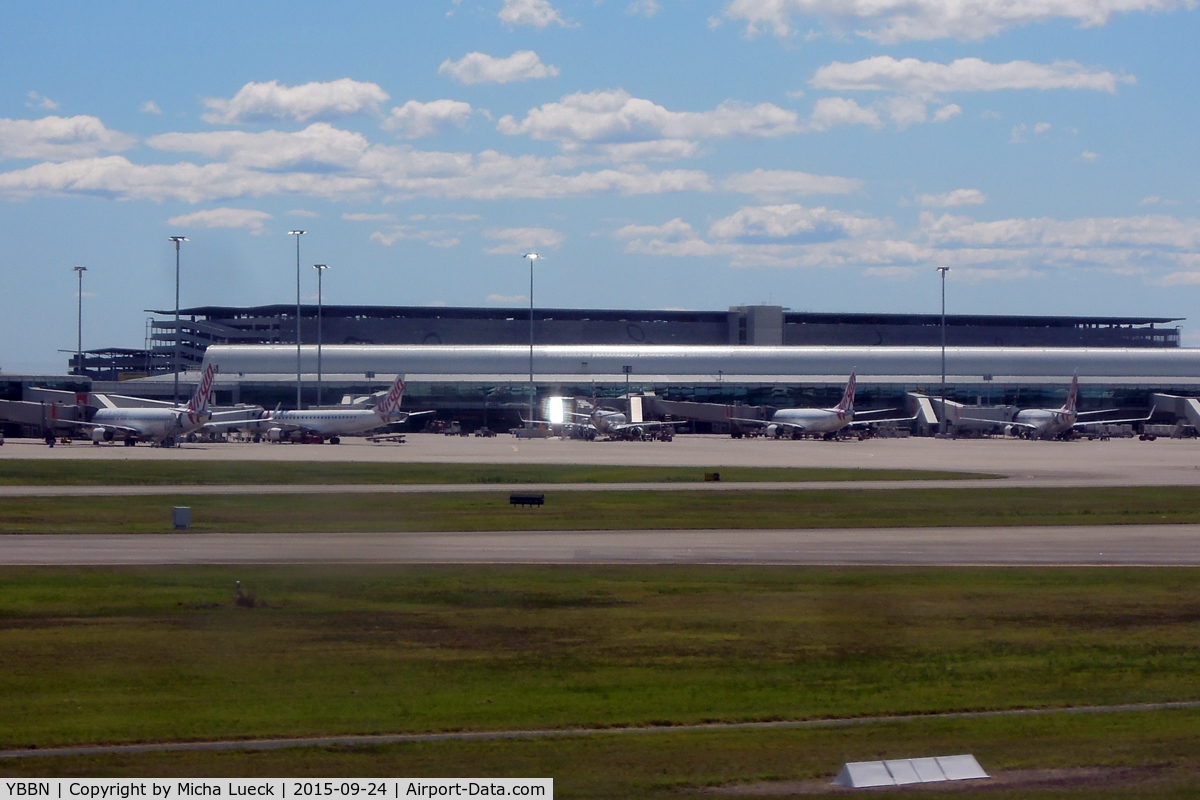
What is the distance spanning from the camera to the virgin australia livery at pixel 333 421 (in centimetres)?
9888

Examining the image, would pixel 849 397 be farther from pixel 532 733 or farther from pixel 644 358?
pixel 532 733

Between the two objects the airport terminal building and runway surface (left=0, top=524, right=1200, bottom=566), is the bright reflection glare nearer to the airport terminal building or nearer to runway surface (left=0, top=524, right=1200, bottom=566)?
the airport terminal building

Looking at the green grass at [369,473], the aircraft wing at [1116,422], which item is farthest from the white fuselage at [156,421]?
the aircraft wing at [1116,422]

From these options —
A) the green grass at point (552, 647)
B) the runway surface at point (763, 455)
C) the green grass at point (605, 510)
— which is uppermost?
the green grass at point (552, 647)

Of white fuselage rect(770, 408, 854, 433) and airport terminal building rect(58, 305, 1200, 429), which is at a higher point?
airport terminal building rect(58, 305, 1200, 429)

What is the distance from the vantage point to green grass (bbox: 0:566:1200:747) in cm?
1566

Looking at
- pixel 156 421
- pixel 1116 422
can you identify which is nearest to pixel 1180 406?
pixel 1116 422

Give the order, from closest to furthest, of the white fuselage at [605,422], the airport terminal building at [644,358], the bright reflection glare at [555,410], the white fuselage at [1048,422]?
1. the white fuselage at [605,422]
2. the white fuselage at [1048,422]
3. the bright reflection glare at [555,410]
4. the airport terminal building at [644,358]

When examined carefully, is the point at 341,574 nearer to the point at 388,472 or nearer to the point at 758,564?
the point at 758,564

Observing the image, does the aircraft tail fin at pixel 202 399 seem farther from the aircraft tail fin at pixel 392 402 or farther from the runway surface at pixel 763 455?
the aircraft tail fin at pixel 392 402

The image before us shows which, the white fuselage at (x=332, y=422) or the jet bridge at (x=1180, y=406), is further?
the jet bridge at (x=1180, y=406)

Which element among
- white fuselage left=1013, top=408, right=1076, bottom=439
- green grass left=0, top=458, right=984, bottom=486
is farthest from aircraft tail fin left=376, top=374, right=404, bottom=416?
white fuselage left=1013, top=408, right=1076, bottom=439

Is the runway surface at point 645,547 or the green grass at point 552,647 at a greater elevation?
the green grass at point 552,647

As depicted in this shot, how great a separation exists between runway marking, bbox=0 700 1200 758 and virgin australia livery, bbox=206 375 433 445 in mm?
84912
